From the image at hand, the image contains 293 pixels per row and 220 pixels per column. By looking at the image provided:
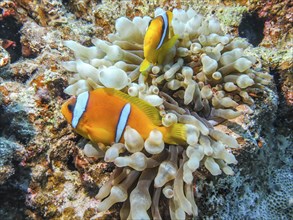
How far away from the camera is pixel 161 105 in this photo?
1893mm

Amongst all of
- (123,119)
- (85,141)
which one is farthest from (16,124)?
(123,119)

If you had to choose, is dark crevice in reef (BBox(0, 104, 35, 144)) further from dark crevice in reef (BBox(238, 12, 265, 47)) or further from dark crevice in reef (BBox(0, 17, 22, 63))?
dark crevice in reef (BBox(238, 12, 265, 47))

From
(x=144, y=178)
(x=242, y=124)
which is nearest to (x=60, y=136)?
(x=144, y=178)

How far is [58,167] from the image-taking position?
2.28 m

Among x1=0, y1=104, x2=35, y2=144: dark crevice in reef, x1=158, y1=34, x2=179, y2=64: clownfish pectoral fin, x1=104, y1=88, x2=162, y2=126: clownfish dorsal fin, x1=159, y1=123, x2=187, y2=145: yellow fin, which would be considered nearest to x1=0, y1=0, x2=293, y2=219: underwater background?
x1=0, y1=104, x2=35, y2=144: dark crevice in reef

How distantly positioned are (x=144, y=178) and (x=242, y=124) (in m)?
0.77

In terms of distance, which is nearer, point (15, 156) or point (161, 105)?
point (161, 105)

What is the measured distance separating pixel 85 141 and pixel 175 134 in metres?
0.68

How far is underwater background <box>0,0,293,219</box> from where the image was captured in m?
2.03

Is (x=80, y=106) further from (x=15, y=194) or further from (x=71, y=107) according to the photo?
(x=15, y=194)

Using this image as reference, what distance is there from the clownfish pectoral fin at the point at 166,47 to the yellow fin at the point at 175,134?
0.56 meters

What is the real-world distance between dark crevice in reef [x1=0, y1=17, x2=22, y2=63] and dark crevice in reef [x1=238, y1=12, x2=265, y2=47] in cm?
250

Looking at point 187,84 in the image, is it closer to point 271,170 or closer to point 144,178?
point 144,178

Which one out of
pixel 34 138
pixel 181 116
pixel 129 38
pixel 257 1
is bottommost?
pixel 34 138
